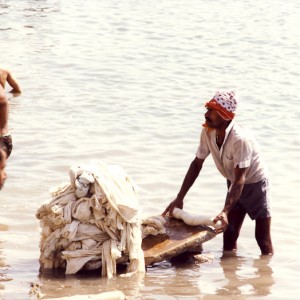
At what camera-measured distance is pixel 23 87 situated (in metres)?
13.6

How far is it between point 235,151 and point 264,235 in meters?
0.86

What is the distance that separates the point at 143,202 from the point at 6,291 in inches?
105

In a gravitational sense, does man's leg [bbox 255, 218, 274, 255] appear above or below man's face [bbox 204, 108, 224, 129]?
below

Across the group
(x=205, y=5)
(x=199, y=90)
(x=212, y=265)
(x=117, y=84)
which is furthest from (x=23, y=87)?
(x=205, y=5)

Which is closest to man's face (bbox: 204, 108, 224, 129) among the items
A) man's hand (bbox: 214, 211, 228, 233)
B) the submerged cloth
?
man's hand (bbox: 214, 211, 228, 233)

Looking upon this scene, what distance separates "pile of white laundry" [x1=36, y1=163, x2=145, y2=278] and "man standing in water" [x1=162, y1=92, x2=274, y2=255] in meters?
0.71

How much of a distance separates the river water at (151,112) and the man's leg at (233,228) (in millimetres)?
125

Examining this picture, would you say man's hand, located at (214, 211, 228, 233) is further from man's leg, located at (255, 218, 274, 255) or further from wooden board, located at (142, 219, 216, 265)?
man's leg, located at (255, 218, 274, 255)

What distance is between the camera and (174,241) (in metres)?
6.75

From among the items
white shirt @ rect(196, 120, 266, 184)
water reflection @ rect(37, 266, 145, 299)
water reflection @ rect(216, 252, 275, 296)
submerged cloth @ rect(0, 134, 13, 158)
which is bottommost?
water reflection @ rect(216, 252, 275, 296)

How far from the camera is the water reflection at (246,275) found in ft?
21.3

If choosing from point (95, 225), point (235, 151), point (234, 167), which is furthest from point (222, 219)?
point (95, 225)

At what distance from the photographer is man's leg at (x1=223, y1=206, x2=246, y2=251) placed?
7.21 meters

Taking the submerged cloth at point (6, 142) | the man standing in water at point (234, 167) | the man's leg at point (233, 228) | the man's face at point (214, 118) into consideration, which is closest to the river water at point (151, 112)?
the man's leg at point (233, 228)
